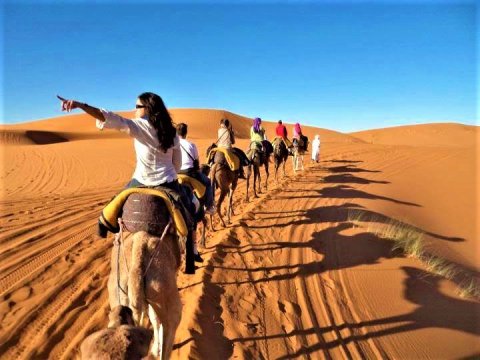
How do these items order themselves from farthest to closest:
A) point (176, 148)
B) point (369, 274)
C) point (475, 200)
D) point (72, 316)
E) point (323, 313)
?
point (475, 200), point (369, 274), point (323, 313), point (72, 316), point (176, 148)

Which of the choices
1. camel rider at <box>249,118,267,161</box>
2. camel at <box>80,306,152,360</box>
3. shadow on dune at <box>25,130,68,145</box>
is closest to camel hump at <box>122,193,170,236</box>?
camel at <box>80,306,152,360</box>

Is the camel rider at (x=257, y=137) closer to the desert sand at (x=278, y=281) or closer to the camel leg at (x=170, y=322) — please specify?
the desert sand at (x=278, y=281)

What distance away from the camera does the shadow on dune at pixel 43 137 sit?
5360 centimetres

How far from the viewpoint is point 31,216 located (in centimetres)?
1007

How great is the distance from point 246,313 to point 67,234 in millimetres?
5214

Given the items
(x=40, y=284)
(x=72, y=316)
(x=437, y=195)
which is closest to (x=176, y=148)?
(x=72, y=316)

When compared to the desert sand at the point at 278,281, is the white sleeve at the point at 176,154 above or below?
above

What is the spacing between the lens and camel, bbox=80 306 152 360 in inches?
76.0

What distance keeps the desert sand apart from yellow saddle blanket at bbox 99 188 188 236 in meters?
1.91

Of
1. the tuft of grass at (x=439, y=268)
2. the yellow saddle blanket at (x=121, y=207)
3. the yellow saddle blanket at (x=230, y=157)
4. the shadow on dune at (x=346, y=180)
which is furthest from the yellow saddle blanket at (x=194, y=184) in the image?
the shadow on dune at (x=346, y=180)

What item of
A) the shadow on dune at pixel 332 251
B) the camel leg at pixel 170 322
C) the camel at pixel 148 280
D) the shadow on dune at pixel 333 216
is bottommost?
the shadow on dune at pixel 332 251

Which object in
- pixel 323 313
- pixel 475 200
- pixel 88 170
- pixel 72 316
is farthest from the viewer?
pixel 88 170

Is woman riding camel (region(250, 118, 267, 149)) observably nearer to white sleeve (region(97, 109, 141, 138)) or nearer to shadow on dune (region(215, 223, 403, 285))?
shadow on dune (region(215, 223, 403, 285))

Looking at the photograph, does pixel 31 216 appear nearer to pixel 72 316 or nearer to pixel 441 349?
pixel 72 316
